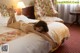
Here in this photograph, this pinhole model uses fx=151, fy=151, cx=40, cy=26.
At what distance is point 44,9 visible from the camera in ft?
16.2

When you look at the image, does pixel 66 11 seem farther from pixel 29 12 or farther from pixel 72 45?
pixel 72 45

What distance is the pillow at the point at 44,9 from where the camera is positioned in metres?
4.73

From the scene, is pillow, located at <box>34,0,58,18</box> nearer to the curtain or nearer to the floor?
the floor

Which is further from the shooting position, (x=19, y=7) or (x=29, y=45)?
(x=19, y=7)

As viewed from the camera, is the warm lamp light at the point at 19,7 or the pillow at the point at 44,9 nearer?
the warm lamp light at the point at 19,7

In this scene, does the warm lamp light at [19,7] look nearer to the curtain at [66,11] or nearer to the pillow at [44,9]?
the pillow at [44,9]

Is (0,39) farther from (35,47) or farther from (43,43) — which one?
(43,43)

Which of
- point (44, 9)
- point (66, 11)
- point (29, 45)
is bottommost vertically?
point (29, 45)

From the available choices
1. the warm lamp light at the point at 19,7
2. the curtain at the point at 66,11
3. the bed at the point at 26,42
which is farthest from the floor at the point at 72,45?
the warm lamp light at the point at 19,7

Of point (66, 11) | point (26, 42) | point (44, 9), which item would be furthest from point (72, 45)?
point (66, 11)

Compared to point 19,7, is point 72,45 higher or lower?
lower

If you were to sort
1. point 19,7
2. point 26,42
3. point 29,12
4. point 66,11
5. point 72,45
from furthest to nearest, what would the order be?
point 66,11, point 29,12, point 19,7, point 72,45, point 26,42

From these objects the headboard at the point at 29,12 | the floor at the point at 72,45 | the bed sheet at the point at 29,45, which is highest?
the headboard at the point at 29,12

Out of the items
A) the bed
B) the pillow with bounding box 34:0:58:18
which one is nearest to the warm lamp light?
the pillow with bounding box 34:0:58:18
